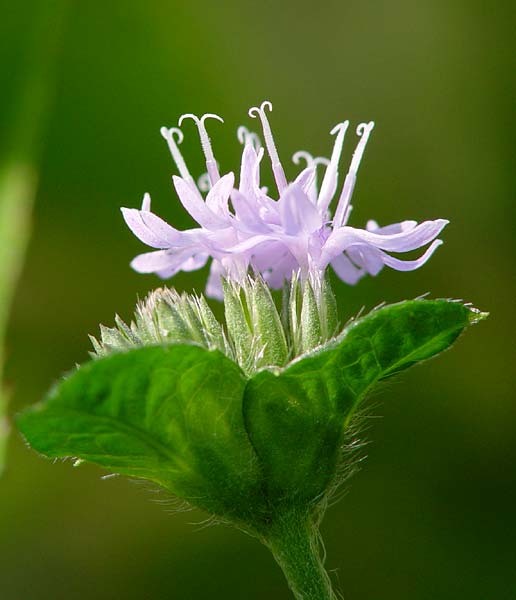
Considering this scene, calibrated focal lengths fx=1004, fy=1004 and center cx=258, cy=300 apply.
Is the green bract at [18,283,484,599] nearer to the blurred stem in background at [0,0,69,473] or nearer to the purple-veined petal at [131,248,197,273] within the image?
the purple-veined petal at [131,248,197,273]

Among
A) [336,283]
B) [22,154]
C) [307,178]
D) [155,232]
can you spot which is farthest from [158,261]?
[336,283]

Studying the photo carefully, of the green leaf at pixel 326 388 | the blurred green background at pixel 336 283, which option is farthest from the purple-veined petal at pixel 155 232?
the blurred green background at pixel 336 283

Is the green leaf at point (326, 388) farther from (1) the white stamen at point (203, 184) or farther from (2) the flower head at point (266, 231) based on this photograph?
(1) the white stamen at point (203, 184)

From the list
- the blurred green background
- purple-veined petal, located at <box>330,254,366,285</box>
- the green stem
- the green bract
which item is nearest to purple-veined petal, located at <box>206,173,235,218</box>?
the green bract

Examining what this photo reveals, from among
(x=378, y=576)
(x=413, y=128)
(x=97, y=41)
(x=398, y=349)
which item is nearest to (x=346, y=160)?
(x=413, y=128)

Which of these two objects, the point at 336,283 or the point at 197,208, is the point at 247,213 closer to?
the point at 197,208
